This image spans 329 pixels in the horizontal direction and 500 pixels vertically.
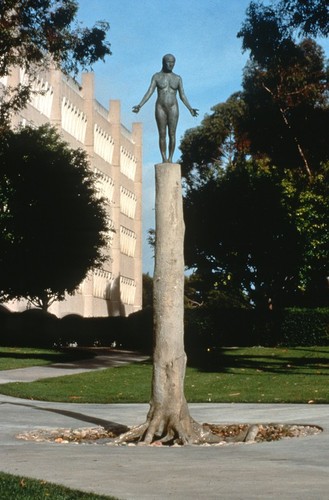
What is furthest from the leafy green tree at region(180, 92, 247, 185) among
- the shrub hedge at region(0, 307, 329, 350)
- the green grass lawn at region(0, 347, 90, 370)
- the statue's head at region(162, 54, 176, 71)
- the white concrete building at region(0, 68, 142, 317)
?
the statue's head at region(162, 54, 176, 71)

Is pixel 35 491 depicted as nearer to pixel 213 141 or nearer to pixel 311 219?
pixel 311 219

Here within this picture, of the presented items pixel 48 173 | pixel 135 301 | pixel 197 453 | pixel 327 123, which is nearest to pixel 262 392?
pixel 197 453

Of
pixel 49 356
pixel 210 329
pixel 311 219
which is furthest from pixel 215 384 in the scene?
pixel 311 219

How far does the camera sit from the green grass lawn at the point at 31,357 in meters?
32.1

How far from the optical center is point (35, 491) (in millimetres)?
8352

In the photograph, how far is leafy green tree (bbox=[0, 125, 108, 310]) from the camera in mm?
46094

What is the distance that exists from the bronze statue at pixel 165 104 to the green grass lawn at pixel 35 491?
602cm

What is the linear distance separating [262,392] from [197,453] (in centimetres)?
1022

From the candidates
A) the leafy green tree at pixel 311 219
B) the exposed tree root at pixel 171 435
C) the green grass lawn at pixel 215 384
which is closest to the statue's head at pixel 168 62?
the exposed tree root at pixel 171 435

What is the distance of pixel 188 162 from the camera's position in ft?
235

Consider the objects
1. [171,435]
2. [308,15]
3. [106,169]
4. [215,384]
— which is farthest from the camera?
[106,169]

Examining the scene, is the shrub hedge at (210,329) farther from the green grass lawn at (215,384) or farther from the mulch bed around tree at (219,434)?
the mulch bed around tree at (219,434)

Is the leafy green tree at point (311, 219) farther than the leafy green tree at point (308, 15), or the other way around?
the leafy green tree at point (311, 219)

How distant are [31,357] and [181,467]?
87.8ft
